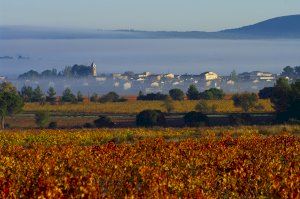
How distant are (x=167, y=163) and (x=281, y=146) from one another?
7.75 metres

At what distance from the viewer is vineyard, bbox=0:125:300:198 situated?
56.5 feet

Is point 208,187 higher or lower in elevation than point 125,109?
higher

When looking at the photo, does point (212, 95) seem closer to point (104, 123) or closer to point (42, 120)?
point (42, 120)

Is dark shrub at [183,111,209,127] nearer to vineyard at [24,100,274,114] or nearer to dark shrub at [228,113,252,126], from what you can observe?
dark shrub at [228,113,252,126]

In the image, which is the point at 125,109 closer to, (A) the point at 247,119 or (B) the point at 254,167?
(A) the point at 247,119

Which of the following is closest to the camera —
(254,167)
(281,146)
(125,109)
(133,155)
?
(254,167)

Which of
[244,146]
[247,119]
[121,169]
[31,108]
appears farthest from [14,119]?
[121,169]

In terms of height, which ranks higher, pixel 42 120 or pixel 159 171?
pixel 159 171

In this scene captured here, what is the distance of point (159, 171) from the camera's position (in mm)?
21797

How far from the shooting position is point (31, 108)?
10456 centimetres

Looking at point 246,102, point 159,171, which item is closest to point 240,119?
point 246,102

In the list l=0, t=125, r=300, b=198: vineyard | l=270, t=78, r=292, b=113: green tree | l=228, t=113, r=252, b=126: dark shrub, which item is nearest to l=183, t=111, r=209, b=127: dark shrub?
l=228, t=113, r=252, b=126: dark shrub

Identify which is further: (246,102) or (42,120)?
(246,102)

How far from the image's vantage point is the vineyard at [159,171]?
1723 cm
